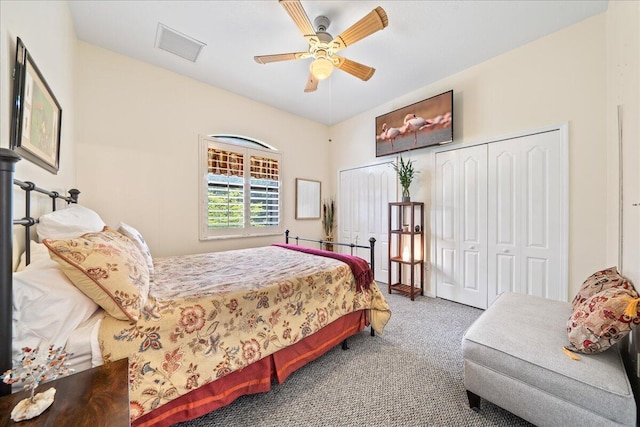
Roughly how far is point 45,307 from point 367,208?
391 cm

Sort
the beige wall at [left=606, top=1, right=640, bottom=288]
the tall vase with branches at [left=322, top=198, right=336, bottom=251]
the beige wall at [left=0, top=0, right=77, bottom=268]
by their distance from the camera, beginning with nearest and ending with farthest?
the beige wall at [left=0, top=0, right=77, bottom=268], the beige wall at [left=606, top=1, right=640, bottom=288], the tall vase with branches at [left=322, top=198, right=336, bottom=251]

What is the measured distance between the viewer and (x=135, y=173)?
2904 millimetres

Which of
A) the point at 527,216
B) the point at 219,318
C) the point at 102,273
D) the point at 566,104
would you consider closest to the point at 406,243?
the point at 527,216

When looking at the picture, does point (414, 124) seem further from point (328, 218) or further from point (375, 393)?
point (375, 393)

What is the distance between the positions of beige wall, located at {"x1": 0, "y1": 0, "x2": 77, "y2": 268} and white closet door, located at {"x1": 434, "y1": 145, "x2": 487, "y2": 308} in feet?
12.9

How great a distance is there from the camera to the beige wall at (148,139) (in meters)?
2.66

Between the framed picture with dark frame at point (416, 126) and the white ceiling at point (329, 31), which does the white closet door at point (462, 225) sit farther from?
the white ceiling at point (329, 31)

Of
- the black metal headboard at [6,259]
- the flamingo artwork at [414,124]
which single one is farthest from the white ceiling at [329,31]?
the black metal headboard at [6,259]

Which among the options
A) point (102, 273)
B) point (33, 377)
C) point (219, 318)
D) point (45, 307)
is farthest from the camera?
point (219, 318)

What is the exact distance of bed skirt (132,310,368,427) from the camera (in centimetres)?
124

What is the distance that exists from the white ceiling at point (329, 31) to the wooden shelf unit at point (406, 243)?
73.3 inches

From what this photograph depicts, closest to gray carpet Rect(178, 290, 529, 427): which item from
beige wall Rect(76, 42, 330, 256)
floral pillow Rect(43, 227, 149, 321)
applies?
floral pillow Rect(43, 227, 149, 321)

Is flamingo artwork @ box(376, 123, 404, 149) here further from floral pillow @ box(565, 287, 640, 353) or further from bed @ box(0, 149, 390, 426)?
floral pillow @ box(565, 287, 640, 353)

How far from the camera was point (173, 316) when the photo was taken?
4.04ft
